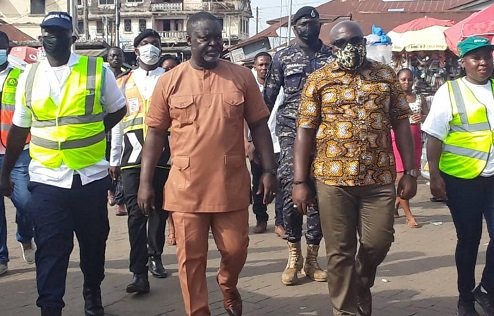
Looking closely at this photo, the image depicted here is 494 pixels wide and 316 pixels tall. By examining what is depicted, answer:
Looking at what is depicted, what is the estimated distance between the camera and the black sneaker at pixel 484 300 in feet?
17.2

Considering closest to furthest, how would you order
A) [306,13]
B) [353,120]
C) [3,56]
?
1. [353,120]
2. [306,13]
3. [3,56]

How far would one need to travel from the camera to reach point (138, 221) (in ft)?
19.4

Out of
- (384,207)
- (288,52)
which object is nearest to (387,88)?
(384,207)

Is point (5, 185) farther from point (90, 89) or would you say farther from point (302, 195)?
point (302, 195)

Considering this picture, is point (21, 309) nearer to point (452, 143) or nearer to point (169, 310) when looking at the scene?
point (169, 310)

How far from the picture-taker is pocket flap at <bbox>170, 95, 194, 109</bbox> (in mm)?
4484

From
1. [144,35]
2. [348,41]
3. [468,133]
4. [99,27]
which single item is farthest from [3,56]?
[99,27]

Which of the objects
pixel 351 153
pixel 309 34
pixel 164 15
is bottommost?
pixel 351 153

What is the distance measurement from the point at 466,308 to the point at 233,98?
223cm

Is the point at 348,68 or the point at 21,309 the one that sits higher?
the point at 348,68

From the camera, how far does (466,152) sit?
5.04m

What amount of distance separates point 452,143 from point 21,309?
134 inches

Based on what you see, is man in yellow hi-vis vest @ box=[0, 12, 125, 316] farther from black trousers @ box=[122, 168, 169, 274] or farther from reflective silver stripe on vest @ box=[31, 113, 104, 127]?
black trousers @ box=[122, 168, 169, 274]

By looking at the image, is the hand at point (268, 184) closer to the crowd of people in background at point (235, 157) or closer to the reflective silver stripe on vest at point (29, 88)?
the crowd of people in background at point (235, 157)
